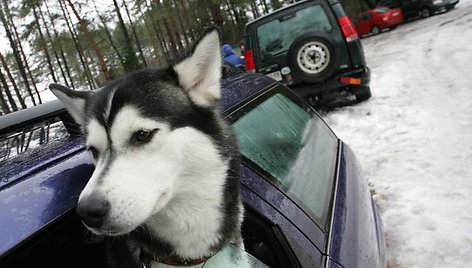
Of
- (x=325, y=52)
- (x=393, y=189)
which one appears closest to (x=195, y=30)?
(x=325, y=52)

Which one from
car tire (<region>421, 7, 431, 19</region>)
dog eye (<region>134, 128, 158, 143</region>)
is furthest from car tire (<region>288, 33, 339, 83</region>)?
car tire (<region>421, 7, 431, 19</region>)

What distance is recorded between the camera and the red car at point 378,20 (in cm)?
1841

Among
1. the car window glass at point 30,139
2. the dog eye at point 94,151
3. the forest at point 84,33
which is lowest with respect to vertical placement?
the dog eye at point 94,151

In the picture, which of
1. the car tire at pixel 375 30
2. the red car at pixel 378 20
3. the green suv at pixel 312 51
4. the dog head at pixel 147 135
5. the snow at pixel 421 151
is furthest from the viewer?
the car tire at pixel 375 30

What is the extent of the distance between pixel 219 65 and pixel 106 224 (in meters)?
0.98

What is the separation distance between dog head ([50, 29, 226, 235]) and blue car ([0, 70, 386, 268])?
134 mm

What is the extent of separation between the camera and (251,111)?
203cm

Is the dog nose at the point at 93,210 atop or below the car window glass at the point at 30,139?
below

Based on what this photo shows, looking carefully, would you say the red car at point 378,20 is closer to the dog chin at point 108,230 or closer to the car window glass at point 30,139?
the car window glass at point 30,139

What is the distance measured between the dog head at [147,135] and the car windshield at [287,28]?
5.18m

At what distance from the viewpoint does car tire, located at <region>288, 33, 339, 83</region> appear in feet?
19.0

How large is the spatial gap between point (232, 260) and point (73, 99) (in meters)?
1.19

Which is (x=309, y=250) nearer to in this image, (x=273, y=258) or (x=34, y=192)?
(x=273, y=258)

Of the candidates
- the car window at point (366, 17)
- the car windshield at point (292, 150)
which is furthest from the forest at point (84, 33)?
the car windshield at point (292, 150)
